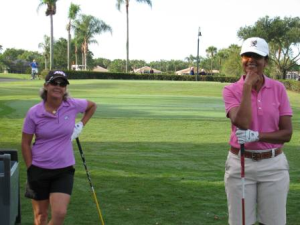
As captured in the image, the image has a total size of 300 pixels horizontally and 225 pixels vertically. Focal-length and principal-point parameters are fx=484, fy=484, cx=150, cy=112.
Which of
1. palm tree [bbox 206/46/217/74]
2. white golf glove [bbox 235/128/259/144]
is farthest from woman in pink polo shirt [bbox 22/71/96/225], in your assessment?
palm tree [bbox 206/46/217/74]

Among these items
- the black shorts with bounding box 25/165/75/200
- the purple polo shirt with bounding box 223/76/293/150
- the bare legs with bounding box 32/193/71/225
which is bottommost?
the bare legs with bounding box 32/193/71/225

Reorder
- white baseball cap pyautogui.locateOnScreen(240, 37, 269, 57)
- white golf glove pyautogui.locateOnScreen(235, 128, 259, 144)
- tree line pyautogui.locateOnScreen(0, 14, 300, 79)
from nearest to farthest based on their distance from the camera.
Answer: white golf glove pyautogui.locateOnScreen(235, 128, 259, 144)
white baseball cap pyautogui.locateOnScreen(240, 37, 269, 57)
tree line pyautogui.locateOnScreen(0, 14, 300, 79)

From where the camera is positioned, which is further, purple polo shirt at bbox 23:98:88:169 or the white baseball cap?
Result: purple polo shirt at bbox 23:98:88:169

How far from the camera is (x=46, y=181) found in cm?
457

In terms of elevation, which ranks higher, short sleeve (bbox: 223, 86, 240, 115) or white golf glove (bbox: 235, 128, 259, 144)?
short sleeve (bbox: 223, 86, 240, 115)

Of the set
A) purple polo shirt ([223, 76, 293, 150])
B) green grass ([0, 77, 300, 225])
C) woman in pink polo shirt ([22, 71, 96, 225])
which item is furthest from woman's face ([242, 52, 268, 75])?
green grass ([0, 77, 300, 225])

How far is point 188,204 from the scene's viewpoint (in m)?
6.76

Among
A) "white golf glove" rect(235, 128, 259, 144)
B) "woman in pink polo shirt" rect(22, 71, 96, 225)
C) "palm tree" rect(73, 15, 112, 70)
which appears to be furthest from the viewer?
"palm tree" rect(73, 15, 112, 70)

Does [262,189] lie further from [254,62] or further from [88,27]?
[88,27]

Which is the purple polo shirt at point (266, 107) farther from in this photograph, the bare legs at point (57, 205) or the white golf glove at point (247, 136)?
the bare legs at point (57, 205)

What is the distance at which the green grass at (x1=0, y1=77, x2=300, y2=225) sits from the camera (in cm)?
632

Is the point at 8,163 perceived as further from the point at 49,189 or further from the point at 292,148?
the point at 292,148

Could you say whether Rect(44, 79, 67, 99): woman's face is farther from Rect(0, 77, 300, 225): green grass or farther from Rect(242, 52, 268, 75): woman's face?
Rect(0, 77, 300, 225): green grass

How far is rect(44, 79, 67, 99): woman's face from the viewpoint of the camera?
465cm
